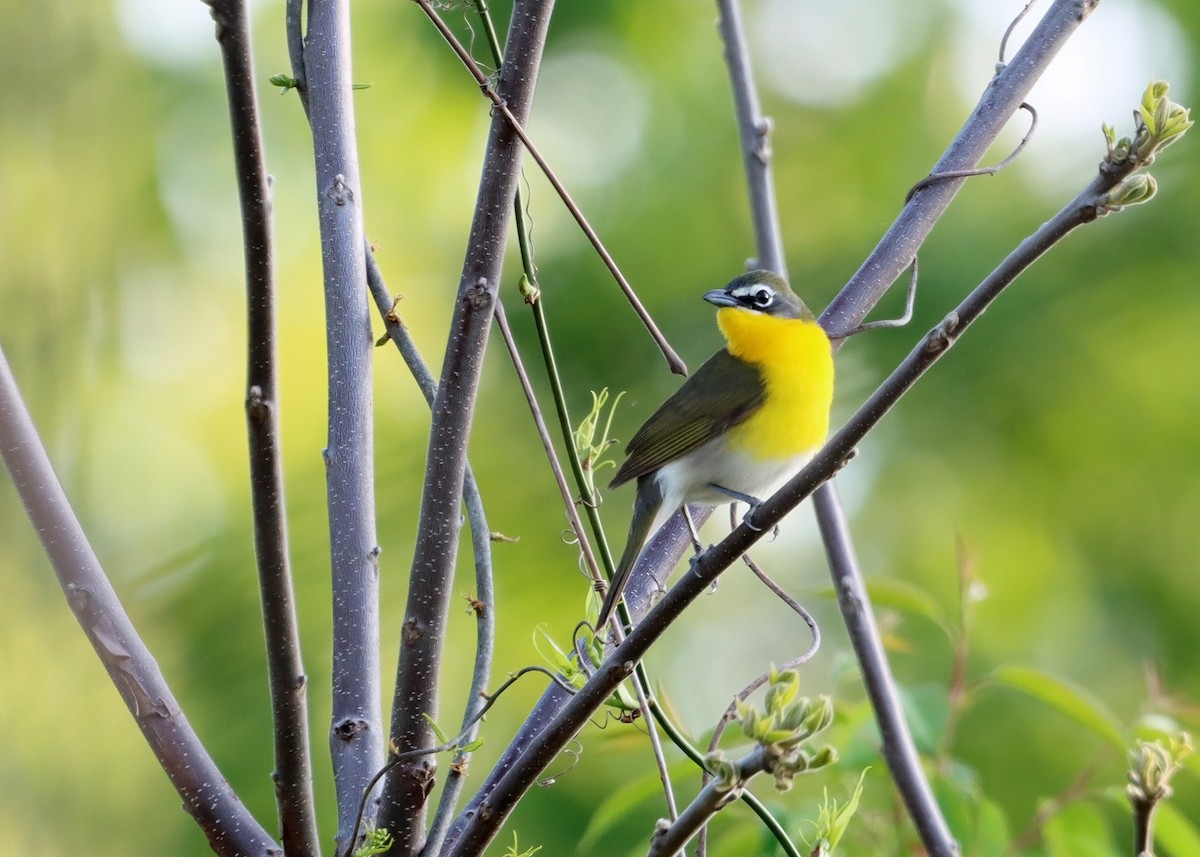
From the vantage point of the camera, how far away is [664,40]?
4102 millimetres

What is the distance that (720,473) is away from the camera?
7.31ft

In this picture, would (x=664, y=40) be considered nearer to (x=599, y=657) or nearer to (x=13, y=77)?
(x=13, y=77)

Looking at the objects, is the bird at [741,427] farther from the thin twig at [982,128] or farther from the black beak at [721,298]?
the thin twig at [982,128]

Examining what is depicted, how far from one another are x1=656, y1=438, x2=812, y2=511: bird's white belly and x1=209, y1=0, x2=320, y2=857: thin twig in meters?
1.08

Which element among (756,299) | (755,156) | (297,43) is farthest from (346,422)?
(756,299)

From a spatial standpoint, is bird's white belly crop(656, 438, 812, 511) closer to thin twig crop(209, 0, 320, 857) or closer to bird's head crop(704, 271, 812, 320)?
bird's head crop(704, 271, 812, 320)

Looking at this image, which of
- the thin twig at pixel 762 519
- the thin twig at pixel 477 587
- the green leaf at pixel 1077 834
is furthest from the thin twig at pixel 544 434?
the green leaf at pixel 1077 834

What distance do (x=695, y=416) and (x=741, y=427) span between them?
0.10 metres

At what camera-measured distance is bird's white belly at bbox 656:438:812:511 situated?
2.12 m

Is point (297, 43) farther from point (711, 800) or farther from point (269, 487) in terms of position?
point (711, 800)

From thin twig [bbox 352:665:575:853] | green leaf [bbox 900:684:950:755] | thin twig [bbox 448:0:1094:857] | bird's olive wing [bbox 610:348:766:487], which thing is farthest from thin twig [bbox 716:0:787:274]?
thin twig [bbox 352:665:575:853]

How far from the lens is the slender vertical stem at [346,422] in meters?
1.20

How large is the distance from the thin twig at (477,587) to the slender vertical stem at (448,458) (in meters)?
0.04

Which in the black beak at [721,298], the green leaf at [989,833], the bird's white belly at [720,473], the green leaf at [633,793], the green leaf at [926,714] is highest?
the black beak at [721,298]
